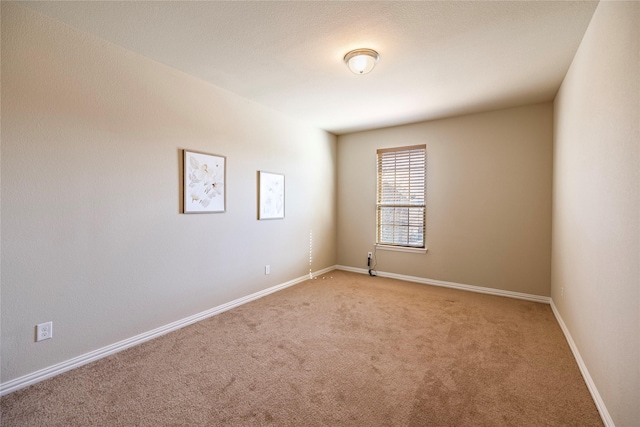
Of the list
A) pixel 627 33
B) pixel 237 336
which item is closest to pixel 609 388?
pixel 627 33

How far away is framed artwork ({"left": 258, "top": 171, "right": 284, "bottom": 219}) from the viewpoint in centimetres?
395

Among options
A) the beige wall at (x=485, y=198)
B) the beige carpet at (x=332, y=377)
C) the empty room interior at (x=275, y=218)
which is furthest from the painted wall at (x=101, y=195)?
the beige wall at (x=485, y=198)

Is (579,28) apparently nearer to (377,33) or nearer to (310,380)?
(377,33)

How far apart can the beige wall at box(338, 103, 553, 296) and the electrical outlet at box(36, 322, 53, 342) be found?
13.9 ft

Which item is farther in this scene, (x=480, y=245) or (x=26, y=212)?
(x=480, y=245)

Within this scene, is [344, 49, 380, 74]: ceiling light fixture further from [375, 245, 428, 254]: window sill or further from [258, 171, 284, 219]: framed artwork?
[375, 245, 428, 254]: window sill

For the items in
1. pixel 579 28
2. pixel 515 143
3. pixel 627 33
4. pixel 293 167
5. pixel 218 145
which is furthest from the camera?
pixel 293 167

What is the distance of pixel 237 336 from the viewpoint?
2807mm

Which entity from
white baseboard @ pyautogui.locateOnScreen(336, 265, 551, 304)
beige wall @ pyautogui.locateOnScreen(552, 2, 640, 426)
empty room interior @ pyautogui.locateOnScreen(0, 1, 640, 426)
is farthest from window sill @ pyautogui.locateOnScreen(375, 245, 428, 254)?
beige wall @ pyautogui.locateOnScreen(552, 2, 640, 426)

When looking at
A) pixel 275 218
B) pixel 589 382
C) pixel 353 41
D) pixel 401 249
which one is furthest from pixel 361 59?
pixel 401 249

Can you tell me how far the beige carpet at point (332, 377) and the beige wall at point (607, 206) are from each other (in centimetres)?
37

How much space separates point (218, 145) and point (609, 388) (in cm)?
376

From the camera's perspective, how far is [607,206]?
182 centimetres

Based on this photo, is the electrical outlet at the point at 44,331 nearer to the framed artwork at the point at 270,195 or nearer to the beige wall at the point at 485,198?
the framed artwork at the point at 270,195
